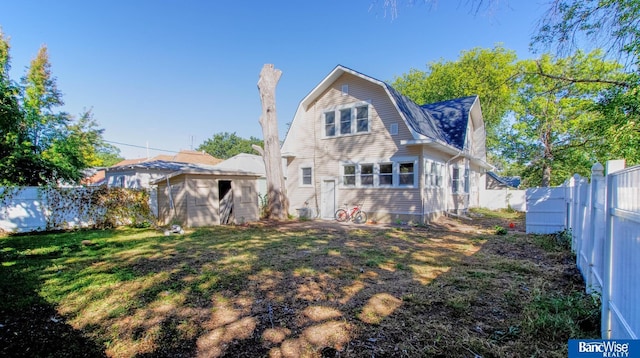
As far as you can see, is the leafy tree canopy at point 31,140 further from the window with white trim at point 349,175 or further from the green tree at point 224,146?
the green tree at point 224,146

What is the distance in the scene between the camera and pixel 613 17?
4.22m

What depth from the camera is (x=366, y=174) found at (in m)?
12.6

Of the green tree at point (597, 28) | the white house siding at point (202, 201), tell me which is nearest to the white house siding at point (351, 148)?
the white house siding at point (202, 201)

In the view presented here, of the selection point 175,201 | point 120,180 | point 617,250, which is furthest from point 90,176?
point 617,250

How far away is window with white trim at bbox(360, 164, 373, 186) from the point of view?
41.0 feet

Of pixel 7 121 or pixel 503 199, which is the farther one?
pixel 503 199

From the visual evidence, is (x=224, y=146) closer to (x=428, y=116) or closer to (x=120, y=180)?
(x=120, y=180)

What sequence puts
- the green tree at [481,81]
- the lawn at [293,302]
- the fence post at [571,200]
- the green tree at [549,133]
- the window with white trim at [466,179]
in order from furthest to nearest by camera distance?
1. the green tree at [481,81]
2. the green tree at [549,133]
3. the window with white trim at [466,179]
4. the fence post at [571,200]
5. the lawn at [293,302]

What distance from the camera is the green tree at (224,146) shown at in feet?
200

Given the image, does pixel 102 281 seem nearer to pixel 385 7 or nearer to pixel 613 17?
pixel 385 7

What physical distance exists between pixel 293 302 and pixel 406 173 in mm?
9151

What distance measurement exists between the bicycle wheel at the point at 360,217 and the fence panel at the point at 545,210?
226 inches

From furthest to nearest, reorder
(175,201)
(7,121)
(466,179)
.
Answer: (466,179)
(175,201)
(7,121)

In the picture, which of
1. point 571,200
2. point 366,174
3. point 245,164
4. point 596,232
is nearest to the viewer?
point 596,232
